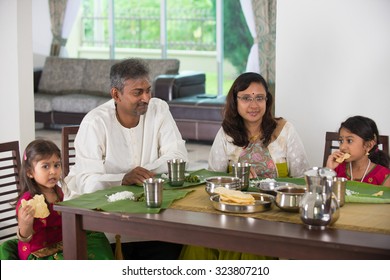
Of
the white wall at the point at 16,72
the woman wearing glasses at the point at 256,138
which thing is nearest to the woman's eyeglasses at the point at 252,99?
the woman wearing glasses at the point at 256,138

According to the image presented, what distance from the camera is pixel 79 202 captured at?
296 centimetres

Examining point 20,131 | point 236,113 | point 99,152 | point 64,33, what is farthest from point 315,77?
point 64,33

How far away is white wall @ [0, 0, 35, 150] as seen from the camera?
5.02 meters

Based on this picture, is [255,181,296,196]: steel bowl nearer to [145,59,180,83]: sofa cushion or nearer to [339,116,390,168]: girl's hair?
[339,116,390,168]: girl's hair

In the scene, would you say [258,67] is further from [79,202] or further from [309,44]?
[79,202]

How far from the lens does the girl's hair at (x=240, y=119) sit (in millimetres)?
3789

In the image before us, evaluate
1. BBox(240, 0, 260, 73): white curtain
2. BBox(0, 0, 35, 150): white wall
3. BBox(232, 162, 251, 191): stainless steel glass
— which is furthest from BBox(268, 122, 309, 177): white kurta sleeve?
BBox(240, 0, 260, 73): white curtain

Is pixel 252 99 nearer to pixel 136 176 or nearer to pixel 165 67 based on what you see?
pixel 136 176

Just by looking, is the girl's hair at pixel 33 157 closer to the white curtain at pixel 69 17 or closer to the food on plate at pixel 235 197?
the food on plate at pixel 235 197

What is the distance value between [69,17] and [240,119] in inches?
294

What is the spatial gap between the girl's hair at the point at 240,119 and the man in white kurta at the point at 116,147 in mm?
278

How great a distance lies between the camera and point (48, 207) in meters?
3.26

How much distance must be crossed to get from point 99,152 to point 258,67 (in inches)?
207

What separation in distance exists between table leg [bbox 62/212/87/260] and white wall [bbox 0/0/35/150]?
2.33 meters
